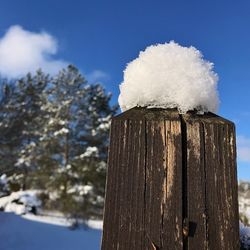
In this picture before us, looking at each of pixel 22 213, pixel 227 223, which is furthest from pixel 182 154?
pixel 22 213

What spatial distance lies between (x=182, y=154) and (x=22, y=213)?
14.2m

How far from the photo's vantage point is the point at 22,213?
13.7m

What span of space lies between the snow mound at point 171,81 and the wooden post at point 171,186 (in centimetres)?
8

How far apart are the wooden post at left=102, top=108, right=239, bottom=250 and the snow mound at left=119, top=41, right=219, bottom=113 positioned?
8 centimetres

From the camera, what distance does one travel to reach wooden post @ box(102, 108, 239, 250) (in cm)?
77

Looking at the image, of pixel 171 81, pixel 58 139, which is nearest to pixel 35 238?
pixel 171 81

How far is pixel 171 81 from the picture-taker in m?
0.93

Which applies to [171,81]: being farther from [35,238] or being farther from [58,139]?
[58,139]

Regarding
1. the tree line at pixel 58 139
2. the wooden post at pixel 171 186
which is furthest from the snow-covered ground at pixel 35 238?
the wooden post at pixel 171 186

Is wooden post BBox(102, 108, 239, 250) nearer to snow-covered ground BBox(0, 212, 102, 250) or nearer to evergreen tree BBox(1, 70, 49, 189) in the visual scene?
snow-covered ground BBox(0, 212, 102, 250)

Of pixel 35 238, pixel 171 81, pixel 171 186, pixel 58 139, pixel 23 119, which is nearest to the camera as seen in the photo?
pixel 171 186

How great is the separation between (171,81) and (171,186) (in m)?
0.31

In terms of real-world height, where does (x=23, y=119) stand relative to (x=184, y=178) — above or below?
above

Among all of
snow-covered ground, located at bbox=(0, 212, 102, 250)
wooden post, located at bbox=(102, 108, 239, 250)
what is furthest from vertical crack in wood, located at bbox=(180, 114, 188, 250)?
snow-covered ground, located at bbox=(0, 212, 102, 250)
